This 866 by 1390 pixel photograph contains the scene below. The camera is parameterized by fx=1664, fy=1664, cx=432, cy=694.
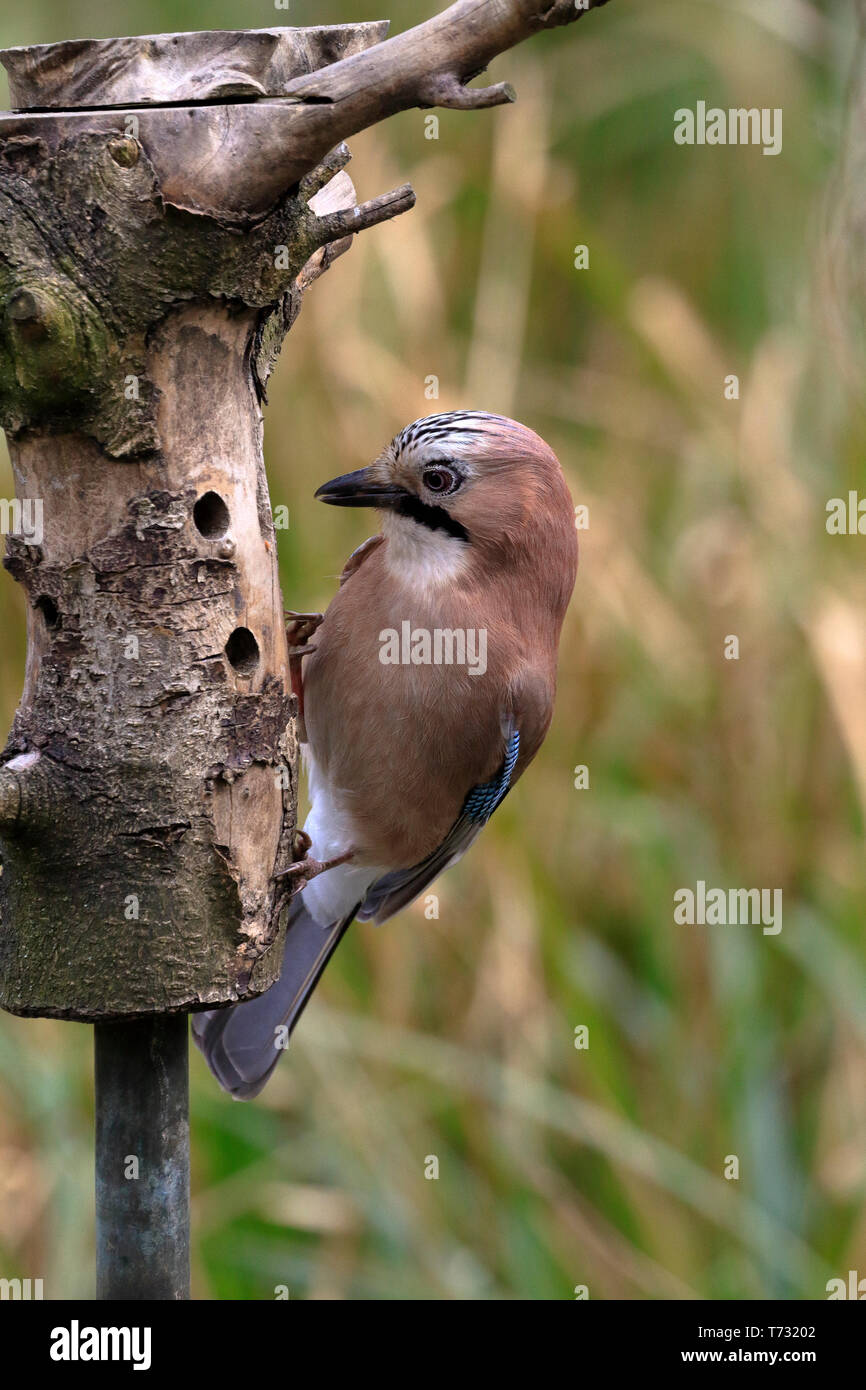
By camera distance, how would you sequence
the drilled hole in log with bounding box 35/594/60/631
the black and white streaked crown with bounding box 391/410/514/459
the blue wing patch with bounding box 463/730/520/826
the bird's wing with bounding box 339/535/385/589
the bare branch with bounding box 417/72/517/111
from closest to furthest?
the bare branch with bounding box 417/72/517/111, the drilled hole in log with bounding box 35/594/60/631, the black and white streaked crown with bounding box 391/410/514/459, the blue wing patch with bounding box 463/730/520/826, the bird's wing with bounding box 339/535/385/589

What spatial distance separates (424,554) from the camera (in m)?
3.88

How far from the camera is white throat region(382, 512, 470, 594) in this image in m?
3.85

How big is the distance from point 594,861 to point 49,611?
314 centimetres

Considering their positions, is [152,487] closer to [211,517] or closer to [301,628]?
[211,517]

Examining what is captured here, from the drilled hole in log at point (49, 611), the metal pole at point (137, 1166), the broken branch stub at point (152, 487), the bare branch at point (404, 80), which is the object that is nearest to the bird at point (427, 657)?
the broken branch stub at point (152, 487)

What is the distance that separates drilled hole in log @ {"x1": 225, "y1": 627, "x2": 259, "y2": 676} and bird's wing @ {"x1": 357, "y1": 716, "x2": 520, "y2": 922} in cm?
80

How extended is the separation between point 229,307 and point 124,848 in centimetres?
106

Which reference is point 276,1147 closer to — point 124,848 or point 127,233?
point 124,848

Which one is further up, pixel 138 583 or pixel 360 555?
pixel 360 555

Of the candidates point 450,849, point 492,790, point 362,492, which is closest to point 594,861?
point 450,849

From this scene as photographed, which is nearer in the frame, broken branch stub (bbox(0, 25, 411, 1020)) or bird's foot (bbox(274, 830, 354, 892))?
broken branch stub (bbox(0, 25, 411, 1020))

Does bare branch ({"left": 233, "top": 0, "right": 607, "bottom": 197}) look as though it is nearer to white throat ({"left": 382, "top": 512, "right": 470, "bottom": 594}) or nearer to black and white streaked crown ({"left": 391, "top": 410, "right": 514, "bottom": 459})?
black and white streaked crown ({"left": 391, "top": 410, "right": 514, "bottom": 459})

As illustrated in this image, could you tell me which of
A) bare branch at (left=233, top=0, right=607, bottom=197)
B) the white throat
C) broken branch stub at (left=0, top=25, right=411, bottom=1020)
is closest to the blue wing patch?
the white throat

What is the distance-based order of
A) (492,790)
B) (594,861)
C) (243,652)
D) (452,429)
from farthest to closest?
(594,861) → (492,790) → (452,429) → (243,652)
